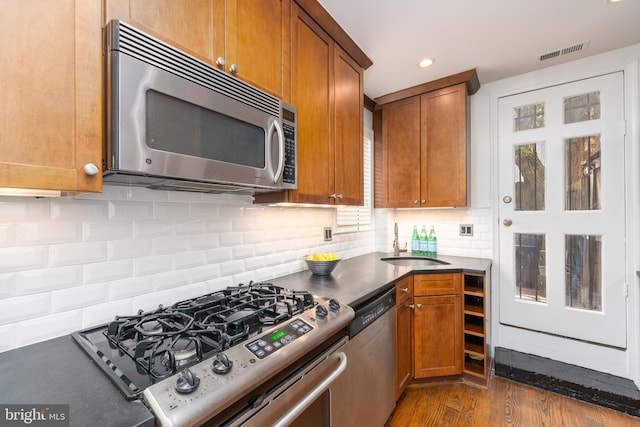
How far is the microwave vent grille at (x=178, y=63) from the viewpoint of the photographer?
772 mm

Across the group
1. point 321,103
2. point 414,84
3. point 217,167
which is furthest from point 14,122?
point 414,84

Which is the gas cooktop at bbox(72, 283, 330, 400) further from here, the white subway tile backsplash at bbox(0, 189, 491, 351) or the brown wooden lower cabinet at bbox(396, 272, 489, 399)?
the brown wooden lower cabinet at bbox(396, 272, 489, 399)

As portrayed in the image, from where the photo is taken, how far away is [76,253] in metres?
0.98

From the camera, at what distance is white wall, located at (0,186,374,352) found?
876 mm

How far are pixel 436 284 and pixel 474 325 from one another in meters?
0.51

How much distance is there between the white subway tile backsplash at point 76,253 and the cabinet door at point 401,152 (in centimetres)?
233

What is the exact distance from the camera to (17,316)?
2.84 feet

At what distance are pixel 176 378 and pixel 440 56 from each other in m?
2.46

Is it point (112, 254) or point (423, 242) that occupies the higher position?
point (112, 254)

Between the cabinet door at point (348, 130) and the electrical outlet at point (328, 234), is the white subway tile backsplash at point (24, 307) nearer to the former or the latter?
the cabinet door at point (348, 130)

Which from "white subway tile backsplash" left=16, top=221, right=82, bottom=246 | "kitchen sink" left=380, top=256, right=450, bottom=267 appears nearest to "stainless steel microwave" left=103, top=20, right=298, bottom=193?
"white subway tile backsplash" left=16, top=221, right=82, bottom=246

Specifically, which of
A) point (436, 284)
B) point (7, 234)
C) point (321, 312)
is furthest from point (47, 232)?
point (436, 284)

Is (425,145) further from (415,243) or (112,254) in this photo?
(112,254)

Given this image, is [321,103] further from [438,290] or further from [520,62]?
[520,62]
